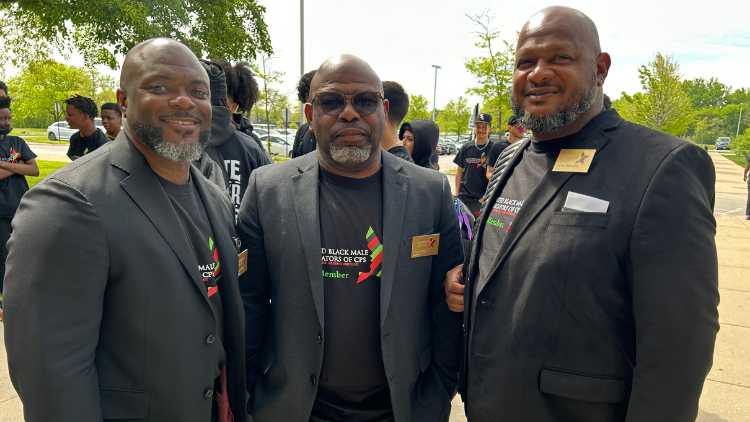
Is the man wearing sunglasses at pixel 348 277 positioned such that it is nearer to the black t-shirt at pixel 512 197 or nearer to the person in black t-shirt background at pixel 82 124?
the black t-shirt at pixel 512 197

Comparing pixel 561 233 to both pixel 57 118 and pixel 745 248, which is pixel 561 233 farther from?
pixel 57 118

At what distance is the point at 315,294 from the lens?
2.02 metres

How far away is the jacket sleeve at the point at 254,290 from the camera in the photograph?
221cm

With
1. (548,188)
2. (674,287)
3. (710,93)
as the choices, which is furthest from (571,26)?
(710,93)

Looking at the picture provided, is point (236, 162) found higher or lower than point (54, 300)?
higher

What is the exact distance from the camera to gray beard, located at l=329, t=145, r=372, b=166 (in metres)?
2.19

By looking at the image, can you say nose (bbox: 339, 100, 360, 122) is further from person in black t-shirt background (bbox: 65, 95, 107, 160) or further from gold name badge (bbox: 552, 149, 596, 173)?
person in black t-shirt background (bbox: 65, 95, 107, 160)

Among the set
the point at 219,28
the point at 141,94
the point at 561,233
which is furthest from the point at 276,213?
the point at 219,28

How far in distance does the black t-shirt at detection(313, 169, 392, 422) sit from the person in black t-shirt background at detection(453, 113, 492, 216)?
584 cm

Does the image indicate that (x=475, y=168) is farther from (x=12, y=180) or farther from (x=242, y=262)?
(x=12, y=180)

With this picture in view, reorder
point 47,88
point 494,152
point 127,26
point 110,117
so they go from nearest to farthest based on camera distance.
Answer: point 110,117, point 494,152, point 127,26, point 47,88

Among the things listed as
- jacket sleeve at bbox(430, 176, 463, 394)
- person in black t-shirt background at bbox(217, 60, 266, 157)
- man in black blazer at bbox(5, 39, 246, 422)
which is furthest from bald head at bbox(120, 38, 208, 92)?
person in black t-shirt background at bbox(217, 60, 266, 157)

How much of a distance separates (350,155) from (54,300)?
128 centimetres

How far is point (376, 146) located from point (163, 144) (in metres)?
0.96
